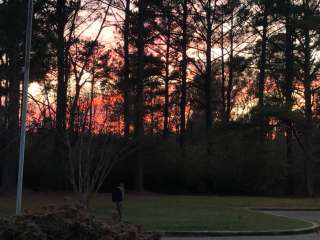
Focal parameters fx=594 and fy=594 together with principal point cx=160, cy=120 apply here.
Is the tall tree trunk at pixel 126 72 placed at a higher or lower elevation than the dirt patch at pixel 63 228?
higher

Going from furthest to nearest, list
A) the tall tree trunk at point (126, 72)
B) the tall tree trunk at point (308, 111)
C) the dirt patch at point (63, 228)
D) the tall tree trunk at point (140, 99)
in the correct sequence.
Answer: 1. the tall tree trunk at point (308, 111)
2. the tall tree trunk at point (140, 99)
3. the tall tree trunk at point (126, 72)
4. the dirt patch at point (63, 228)

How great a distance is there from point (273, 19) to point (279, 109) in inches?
436

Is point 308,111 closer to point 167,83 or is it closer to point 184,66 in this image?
point 184,66

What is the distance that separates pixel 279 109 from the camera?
46.6 meters

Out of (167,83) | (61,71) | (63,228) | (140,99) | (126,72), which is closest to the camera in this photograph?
(63,228)

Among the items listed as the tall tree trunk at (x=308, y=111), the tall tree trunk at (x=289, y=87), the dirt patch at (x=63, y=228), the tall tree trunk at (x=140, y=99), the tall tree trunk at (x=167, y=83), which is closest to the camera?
the dirt patch at (x=63, y=228)

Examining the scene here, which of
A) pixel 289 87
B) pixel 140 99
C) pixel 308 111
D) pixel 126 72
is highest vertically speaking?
pixel 126 72

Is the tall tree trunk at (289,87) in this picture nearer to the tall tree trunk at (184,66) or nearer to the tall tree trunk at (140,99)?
the tall tree trunk at (184,66)

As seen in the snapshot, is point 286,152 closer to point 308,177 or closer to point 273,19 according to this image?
point 308,177

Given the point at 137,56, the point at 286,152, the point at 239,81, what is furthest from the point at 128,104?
the point at 239,81

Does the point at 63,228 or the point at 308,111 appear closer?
the point at 63,228

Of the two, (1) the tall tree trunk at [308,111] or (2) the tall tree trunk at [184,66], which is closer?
(1) the tall tree trunk at [308,111]

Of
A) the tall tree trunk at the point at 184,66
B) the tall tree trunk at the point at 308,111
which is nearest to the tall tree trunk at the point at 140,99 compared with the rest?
the tall tree trunk at the point at 184,66

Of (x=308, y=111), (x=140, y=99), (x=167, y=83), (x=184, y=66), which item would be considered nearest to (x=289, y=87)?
(x=308, y=111)
